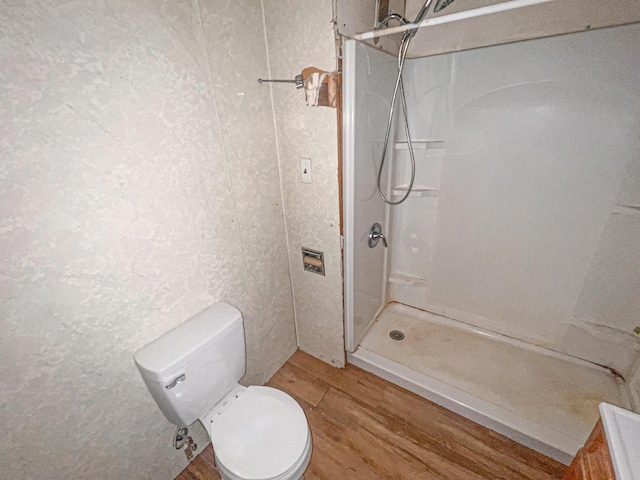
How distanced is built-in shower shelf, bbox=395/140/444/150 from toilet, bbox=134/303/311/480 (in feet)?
4.65

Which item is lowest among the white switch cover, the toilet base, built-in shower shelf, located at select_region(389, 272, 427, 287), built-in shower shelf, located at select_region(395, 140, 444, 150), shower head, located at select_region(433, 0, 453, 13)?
the toilet base

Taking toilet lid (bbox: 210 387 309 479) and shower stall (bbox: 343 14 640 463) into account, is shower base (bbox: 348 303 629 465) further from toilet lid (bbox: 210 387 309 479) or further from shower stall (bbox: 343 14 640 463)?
toilet lid (bbox: 210 387 309 479)

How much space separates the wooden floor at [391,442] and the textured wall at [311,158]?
0.93 feet

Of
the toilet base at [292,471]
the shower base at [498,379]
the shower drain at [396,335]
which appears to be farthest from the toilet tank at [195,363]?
the shower drain at [396,335]

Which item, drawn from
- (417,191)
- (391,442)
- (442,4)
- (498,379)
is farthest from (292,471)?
(442,4)

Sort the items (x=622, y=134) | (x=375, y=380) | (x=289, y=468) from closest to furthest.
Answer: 1. (x=289, y=468)
2. (x=622, y=134)
3. (x=375, y=380)

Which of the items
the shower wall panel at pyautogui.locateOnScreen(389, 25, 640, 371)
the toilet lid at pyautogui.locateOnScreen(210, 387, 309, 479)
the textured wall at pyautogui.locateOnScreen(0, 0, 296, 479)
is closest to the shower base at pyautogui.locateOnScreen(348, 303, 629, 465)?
the shower wall panel at pyautogui.locateOnScreen(389, 25, 640, 371)

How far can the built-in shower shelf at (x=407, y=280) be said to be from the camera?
83.9 inches

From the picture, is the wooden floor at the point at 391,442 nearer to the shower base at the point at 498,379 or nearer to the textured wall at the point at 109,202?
the shower base at the point at 498,379

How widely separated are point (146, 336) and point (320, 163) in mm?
1014

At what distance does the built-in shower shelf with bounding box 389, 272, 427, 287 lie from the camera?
6.99 ft

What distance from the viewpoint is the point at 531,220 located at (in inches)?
64.0

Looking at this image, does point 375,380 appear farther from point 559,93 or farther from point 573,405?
point 559,93

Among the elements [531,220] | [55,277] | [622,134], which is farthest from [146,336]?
[622,134]
